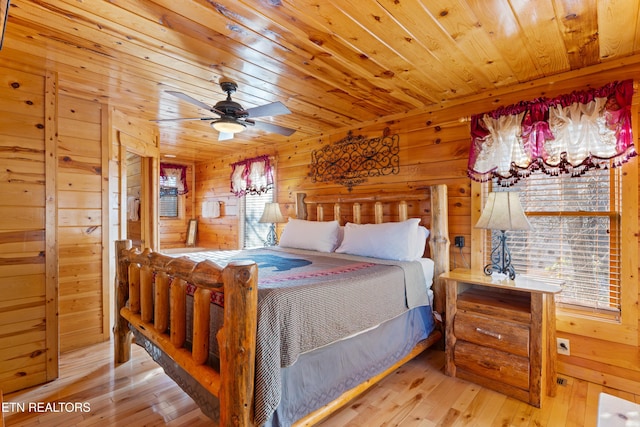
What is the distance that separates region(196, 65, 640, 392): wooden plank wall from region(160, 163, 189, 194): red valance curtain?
2.25m

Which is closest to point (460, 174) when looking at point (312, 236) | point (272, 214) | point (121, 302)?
point (312, 236)

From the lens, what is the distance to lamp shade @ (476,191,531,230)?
7.20 ft

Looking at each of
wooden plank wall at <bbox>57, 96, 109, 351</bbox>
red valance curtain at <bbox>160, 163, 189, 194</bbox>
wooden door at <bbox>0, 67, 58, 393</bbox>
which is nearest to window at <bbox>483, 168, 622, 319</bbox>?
wooden door at <bbox>0, 67, 58, 393</bbox>

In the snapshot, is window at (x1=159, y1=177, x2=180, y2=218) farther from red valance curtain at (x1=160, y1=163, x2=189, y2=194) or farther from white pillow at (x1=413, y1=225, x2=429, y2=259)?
white pillow at (x1=413, y1=225, x2=429, y2=259)

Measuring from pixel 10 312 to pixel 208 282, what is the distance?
5.76 ft

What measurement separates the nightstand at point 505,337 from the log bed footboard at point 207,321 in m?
1.63

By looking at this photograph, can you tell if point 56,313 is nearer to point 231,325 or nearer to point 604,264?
point 231,325

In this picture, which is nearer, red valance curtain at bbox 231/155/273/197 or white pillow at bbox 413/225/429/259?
white pillow at bbox 413/225/429/259

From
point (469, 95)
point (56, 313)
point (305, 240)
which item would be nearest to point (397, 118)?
point (469, 95)

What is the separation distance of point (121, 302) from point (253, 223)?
2820 millimetres

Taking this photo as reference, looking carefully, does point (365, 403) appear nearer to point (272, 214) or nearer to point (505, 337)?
point (505, 337)

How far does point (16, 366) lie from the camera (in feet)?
7.07

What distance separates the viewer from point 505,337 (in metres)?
2.11

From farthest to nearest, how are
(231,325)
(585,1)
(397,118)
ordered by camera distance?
(397,118)
(585,1)
(231,325)
